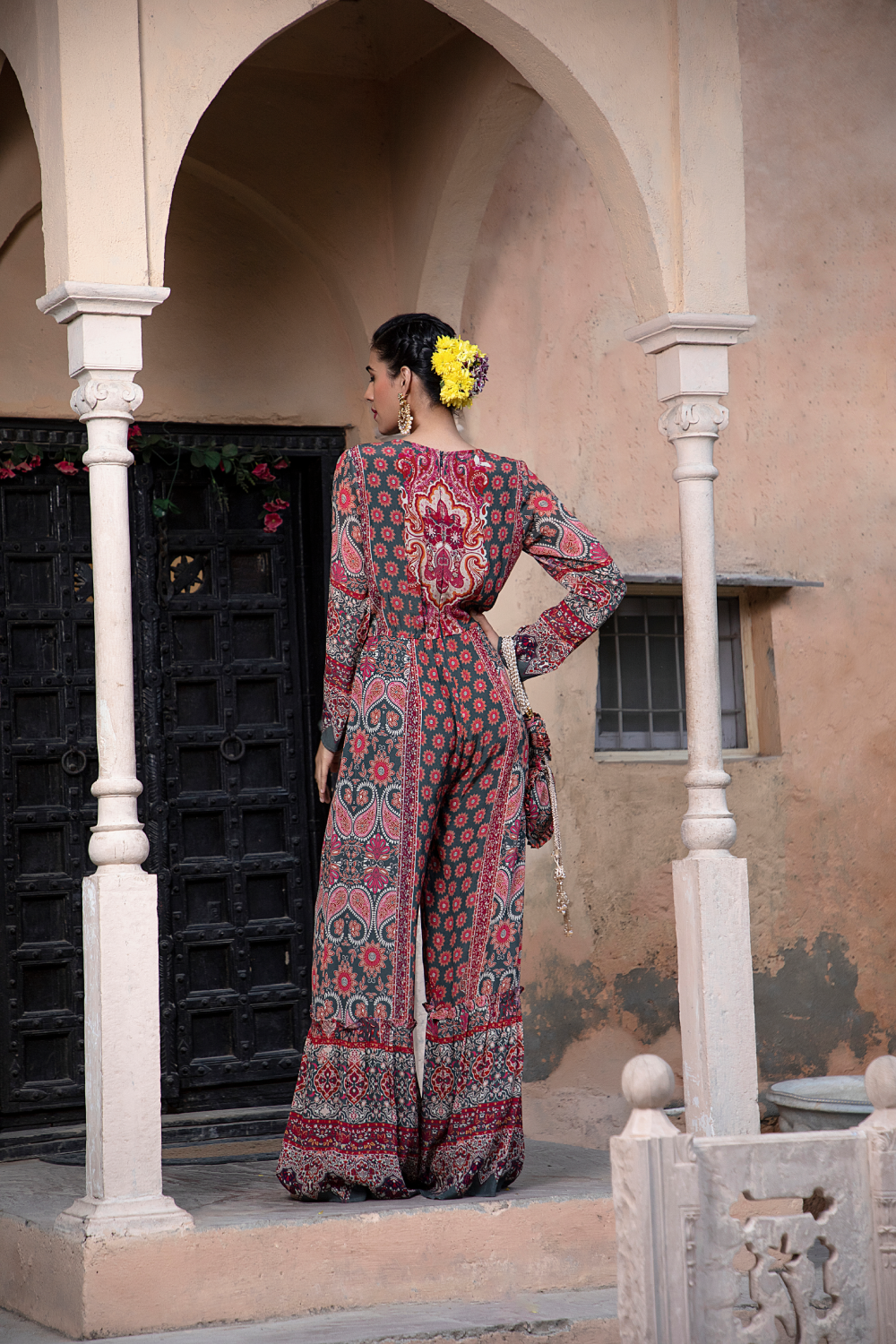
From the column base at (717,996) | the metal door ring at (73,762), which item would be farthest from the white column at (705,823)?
the metal door ring at (73,762)

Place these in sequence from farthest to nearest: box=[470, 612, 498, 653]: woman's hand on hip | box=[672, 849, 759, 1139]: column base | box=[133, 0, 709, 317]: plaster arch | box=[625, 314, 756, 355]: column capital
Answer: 1. box=[625, 314, 756, 355]: column capital
2. box=[133, 0, 709, 317]: plaster arch
3. box=[672, 849, 759, 1139]: column base
4. box=[470, 612, 498, 653]: woman's hand on hip

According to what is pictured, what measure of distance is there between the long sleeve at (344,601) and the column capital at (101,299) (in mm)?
590

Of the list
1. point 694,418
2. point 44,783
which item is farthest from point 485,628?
point 44,783

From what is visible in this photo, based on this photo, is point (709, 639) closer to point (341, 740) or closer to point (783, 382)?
point (341, 740)

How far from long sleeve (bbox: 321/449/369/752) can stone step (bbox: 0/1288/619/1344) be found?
131 centimetres

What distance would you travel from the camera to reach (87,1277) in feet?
12.2

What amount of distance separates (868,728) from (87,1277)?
14.4ft

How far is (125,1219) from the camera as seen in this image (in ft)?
12.5

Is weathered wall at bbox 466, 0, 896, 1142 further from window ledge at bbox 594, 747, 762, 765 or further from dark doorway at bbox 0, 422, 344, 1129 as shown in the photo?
dark doorway at bbox 0, 422, 344, 1129

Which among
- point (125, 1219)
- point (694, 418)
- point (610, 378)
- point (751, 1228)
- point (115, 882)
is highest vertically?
point (610, 378)

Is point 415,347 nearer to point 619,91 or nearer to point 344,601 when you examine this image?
point 344,601

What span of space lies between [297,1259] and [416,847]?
97 cm

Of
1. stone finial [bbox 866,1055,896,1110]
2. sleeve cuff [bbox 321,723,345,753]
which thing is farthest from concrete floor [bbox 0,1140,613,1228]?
stone finial [bbox 866,1055,896,1110]

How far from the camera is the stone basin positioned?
17.7ft
